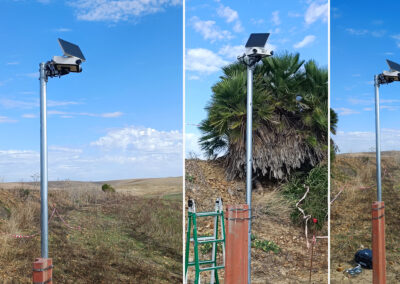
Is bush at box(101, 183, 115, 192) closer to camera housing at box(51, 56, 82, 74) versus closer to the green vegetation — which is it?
the green vegetation

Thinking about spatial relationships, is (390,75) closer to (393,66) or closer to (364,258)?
(393,66)

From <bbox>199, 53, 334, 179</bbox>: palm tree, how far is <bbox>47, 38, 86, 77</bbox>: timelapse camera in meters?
2.89

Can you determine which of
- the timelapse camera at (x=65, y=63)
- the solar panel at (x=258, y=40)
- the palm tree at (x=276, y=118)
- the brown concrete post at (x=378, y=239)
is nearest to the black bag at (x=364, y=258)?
the brown concrete post at (x=378, y=239)

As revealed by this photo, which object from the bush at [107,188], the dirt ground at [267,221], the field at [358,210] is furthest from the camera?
the bush at [107,188]

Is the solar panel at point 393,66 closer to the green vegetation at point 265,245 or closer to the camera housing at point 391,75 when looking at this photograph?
the camera housing at point 391,75

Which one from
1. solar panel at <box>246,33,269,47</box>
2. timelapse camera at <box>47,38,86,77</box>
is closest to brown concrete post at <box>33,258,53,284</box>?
timelapse camera at <box>47,38,86,77</box>

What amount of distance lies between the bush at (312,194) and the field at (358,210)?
0.18 metres

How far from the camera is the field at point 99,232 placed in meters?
5.31

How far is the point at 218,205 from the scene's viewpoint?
4.66 metres

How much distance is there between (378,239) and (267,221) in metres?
2.24

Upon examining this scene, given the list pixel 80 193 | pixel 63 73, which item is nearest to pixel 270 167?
pixel 80 193

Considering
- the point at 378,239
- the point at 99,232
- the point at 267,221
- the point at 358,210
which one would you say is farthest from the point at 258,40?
the point at 99,232

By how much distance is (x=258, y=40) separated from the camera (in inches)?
156

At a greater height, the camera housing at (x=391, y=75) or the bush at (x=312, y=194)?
the camera housing at (x=391, y=75)
